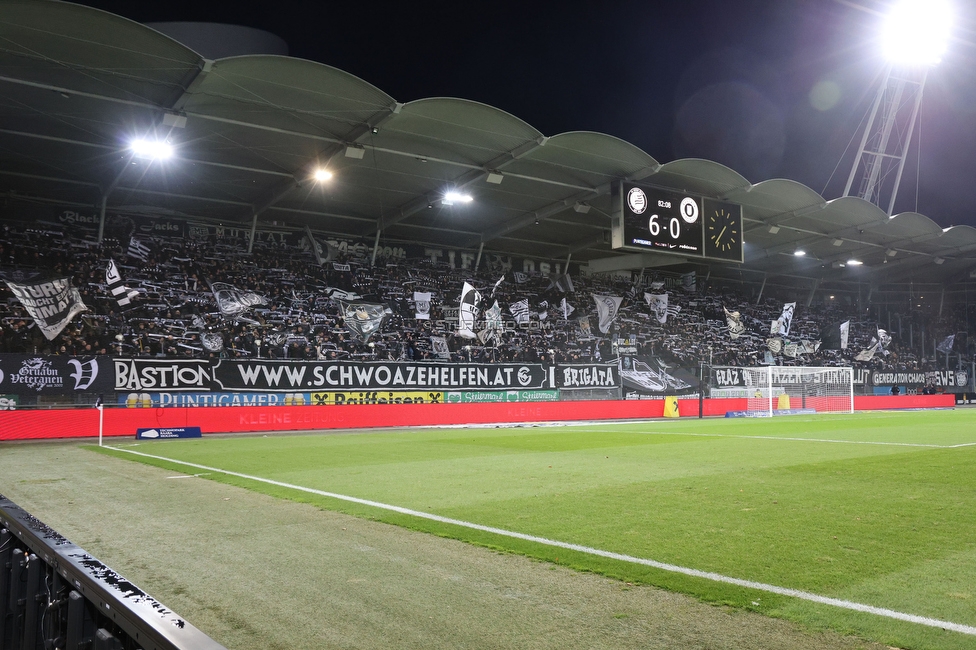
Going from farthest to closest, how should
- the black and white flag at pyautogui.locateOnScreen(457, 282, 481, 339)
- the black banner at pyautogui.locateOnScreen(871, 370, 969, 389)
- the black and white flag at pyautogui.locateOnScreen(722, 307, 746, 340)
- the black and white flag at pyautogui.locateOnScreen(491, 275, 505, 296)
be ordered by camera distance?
the black banner at pyautogui.locateOnScreen(871, 370, 969, 389) → the black and white flag at pyautogui.locateOnScreen(722, 307, 746, 340) → the black and white flag at pyautogui.locateOnScreen(491, 275, 505, 296) → the black and white flag at pyautogui.locateOnScreen(457, 282, 481, 339)

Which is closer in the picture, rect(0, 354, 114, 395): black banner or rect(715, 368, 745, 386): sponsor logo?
rect(0, 354, 114, 395): black banner

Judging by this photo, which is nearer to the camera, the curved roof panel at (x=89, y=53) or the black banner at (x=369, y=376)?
the curved roof panel at (x=89, y=53)

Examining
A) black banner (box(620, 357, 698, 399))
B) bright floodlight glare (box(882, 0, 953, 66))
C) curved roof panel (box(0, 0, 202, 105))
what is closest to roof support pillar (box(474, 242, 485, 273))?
black banner (box(620, 357, 698, 399))

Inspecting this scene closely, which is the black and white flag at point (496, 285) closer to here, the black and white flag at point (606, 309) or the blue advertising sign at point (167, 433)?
the black and white flag at point (606, 309)

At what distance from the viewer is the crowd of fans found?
27.5 m

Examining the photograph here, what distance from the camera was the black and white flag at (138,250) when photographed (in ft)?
99.6

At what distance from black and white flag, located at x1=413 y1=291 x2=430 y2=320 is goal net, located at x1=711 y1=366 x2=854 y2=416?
1686 cm

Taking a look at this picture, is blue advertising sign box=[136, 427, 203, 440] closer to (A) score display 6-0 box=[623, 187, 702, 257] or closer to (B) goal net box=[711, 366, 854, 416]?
(A) score display 6-0 box=[623, 187, 702, 257]

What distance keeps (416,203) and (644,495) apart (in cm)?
2581

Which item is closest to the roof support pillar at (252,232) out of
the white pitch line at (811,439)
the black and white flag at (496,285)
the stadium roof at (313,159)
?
the stadium roof at (313,159)

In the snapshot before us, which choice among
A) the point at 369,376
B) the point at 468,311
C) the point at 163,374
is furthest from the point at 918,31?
the point at 163,374

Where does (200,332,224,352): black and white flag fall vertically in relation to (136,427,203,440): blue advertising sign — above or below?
above

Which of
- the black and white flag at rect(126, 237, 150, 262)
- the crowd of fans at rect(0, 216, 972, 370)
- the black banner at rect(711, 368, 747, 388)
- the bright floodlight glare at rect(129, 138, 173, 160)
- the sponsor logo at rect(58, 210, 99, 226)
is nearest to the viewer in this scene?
the bright floodlight glare at rect(129, 138, 173, 160)

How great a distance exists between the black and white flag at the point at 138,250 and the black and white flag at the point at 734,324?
3509 cm
